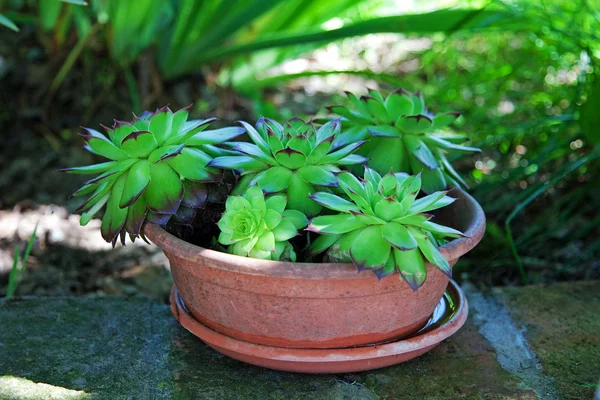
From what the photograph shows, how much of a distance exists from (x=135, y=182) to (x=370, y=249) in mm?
461

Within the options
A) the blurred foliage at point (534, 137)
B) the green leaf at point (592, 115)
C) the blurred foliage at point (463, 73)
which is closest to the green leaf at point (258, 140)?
the blurred foliage at point (534, 137)

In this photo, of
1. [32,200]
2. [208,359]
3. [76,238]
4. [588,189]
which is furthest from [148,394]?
[588,189]

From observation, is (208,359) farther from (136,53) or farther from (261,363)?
(136,53)

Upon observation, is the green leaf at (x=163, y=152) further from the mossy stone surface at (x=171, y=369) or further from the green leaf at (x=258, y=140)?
the mossy stone surface at (x=171, y=369)

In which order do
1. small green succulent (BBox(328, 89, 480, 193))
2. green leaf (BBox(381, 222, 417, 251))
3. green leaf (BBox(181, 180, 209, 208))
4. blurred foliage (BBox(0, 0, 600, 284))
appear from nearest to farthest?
green leaf (BBox(381, 222, 417, 251)) → green leaf (BBox(181, 180, 209, 208)) → small green succulent (BBox(328, 89, 480, 193)) → blurred foliage (BBox(0, 0, 600, 284))

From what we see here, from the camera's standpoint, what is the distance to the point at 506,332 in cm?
161

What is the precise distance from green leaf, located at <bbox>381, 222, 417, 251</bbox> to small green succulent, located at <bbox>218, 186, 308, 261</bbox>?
176mm

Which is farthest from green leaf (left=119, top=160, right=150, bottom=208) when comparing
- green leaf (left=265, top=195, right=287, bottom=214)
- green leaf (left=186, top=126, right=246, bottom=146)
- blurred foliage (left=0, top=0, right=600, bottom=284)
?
blurred foliage (left=0, top=0, right=600, bottom=284)

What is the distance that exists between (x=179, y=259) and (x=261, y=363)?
0.85 ft

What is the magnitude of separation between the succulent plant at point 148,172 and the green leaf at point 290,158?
138 mm

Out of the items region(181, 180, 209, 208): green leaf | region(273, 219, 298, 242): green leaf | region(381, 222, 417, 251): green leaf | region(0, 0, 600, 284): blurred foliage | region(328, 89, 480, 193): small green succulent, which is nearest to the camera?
region(381, 222, 417, 251): green leaf

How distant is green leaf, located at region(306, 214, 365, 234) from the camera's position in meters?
1.24

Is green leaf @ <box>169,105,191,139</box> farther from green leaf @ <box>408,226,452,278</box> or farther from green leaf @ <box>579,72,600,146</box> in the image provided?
green leaf @ <box>579,72,600,146</box>

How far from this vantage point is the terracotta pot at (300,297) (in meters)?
1.25
